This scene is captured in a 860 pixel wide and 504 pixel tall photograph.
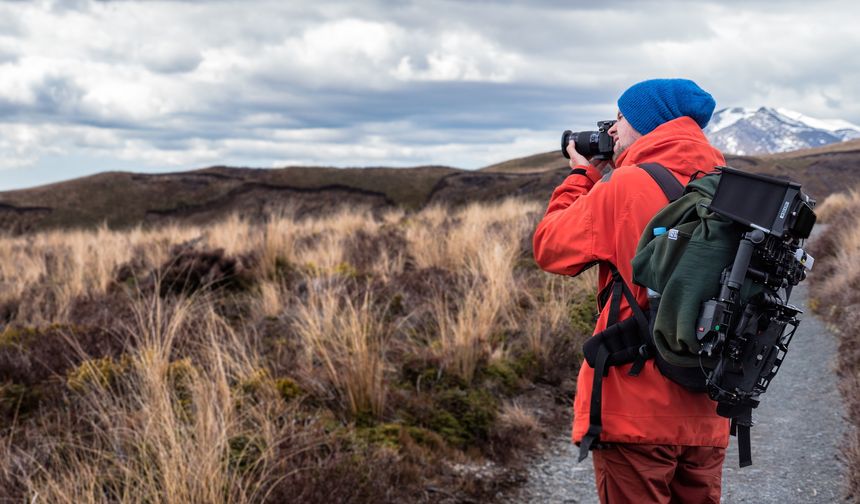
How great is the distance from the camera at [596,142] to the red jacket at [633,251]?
298 mm

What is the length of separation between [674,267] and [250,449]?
2556 millimetres

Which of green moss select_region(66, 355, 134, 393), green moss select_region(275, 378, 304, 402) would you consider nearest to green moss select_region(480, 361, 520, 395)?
green moss select_region(275, 378, 304, 402)

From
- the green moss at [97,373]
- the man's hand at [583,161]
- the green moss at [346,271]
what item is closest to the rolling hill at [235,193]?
the green moss at [346,271]

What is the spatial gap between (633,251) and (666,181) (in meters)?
0.24

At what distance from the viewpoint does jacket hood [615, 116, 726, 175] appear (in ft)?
7.64

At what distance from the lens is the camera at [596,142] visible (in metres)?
2.74

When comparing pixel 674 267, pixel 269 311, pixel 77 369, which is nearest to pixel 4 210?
pixel 269 311

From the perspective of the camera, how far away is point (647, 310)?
234 centimetres

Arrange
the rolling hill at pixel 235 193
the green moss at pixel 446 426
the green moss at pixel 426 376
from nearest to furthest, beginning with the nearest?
the green moss at pixel 446 426
the green moss at pixel 426 376
the rolling hill at pixel 235 193

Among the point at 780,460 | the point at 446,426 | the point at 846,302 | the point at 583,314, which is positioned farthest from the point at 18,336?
the point at 846,302

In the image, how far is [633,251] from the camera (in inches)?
90.3

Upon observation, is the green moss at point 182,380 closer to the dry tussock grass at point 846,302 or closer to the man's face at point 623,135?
the man's face at point 623,135

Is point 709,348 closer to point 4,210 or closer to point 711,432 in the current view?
point 711,432

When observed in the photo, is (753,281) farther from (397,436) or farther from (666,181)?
(397,436)
